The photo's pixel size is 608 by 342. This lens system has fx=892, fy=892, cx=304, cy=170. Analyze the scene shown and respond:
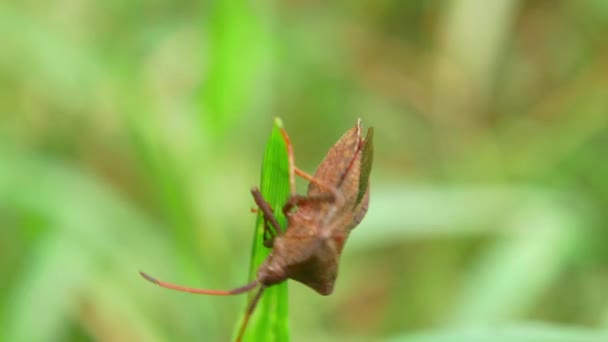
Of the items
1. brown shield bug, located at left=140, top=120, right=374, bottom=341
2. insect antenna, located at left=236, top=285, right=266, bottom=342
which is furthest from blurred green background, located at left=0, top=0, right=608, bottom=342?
insect antenna, located at left=236, top=285, right=266, bottom=342

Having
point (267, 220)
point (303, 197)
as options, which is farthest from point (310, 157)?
point (267, 220)

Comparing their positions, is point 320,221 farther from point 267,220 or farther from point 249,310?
point 249,310

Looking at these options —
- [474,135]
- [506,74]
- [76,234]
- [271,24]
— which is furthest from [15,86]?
[506,74]

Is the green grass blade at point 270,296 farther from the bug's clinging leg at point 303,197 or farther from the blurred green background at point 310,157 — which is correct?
the blurred green background at point 310,157

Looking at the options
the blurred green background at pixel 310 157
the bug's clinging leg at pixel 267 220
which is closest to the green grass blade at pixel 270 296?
the bug's clinging leg at pixel 267 220

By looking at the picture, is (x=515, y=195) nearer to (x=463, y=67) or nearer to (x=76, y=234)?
(x=463, y=67)
